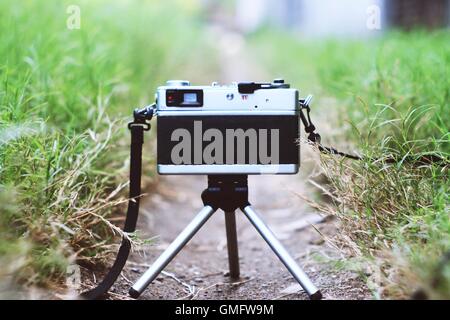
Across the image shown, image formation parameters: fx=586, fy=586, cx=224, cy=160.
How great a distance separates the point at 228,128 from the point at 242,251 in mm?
1087

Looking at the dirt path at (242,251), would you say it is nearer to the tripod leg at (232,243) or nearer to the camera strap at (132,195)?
the tripod leg at (232,243)

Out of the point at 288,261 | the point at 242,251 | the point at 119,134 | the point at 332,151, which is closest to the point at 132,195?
the point at 288,261

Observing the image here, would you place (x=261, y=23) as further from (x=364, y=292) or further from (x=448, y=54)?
(x=364, y=292)

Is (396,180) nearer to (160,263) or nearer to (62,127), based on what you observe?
(160,263)

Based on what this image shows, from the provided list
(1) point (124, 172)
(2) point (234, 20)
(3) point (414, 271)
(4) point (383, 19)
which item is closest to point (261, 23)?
(2) point (234, 20)

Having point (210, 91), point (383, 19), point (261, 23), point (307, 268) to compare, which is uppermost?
point (261, 23)

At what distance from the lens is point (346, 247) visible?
1.94 m

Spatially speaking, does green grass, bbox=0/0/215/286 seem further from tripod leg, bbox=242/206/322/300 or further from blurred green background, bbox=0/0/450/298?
tripod leg, bbox=242/206/322/300

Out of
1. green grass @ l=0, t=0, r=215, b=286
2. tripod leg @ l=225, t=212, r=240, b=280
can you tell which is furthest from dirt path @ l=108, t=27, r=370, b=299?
green grass @ l=0, t=0, r=215, b=286

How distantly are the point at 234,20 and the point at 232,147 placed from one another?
53.7ft

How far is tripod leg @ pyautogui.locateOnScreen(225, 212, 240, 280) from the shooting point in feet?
6.26

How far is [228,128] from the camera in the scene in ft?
5.50

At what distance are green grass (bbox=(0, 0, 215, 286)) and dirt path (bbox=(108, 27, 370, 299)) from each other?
0.27m

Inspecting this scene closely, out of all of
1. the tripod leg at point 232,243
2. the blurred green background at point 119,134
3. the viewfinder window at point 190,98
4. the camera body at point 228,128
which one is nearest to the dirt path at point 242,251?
the tripod leg at point 232,243
